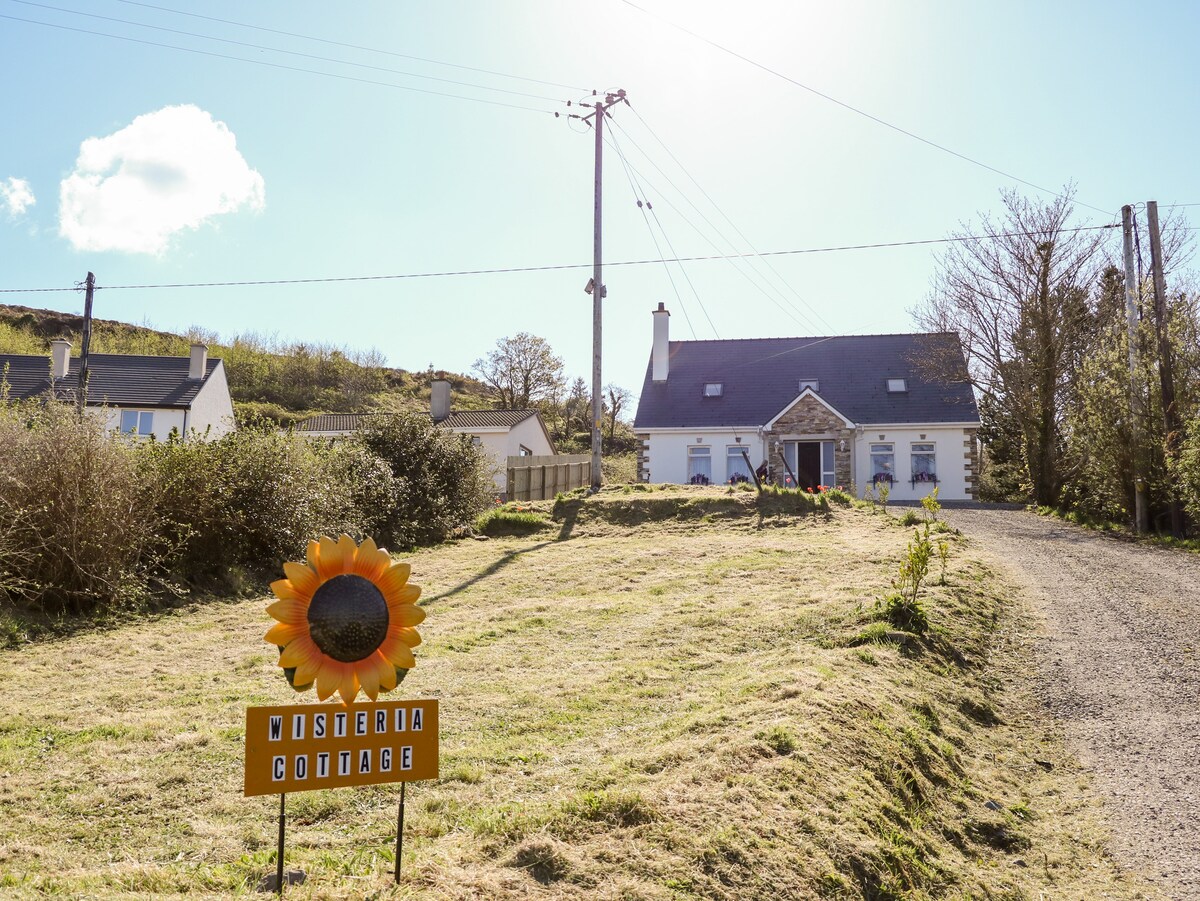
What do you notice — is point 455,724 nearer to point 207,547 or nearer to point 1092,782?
point 1092,782

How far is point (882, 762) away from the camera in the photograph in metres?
5.18

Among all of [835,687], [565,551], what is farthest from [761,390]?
[835,687]

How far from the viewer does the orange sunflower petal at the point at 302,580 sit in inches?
136

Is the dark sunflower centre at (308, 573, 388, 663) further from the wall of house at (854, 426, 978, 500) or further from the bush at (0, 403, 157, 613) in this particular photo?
the wall of house at (854, 426, 978, 500)

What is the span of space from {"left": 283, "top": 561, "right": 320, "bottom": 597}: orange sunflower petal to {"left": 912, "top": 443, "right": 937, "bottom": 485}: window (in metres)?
26.1

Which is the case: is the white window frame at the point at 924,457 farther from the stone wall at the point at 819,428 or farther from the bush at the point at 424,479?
the bush at the point at 424,479

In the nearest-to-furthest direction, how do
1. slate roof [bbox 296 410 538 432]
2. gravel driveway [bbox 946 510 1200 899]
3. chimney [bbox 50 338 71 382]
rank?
gravel driveway [bbox 946 510 1200 899] < chimney [bbox 50 338 71 382] < slate roof [bbox 296 410 538 432]

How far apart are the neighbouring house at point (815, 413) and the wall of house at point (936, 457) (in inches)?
1.2

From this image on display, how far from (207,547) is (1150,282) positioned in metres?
18.0

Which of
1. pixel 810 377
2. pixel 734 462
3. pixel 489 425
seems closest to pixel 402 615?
pixel 734 462

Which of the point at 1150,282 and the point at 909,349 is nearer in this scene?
the point at 1150,282

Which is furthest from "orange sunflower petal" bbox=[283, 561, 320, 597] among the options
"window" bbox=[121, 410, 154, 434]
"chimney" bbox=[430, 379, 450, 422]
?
"chimney" bbox=[430, 379, 450, 422]

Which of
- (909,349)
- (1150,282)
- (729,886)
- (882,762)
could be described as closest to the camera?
(729,886)

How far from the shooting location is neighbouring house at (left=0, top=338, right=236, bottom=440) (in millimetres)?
33219
